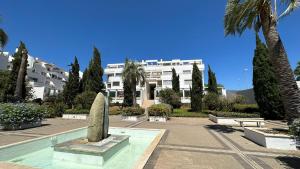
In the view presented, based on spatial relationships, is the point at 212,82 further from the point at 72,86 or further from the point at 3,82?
the point at 3,82

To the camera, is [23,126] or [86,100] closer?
[23,126]

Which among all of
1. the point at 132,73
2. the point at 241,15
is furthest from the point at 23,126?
the point at 132,73

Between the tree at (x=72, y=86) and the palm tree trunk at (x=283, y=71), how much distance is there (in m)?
35.6

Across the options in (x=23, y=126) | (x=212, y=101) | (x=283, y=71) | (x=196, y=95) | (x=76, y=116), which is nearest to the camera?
(x=283, y=71)

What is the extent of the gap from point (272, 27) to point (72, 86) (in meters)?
36.5

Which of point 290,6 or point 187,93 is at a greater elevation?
point 290,6

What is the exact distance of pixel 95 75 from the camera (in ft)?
114

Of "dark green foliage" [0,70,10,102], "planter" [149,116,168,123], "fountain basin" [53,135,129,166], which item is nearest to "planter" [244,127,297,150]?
"fountain basin" [53,135,129,166]

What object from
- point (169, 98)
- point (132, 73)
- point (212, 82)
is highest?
point (132, 73)

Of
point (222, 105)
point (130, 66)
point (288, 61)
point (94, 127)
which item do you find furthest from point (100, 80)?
point (288, 61)

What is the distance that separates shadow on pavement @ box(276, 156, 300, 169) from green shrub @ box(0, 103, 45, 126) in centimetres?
Result: 1634

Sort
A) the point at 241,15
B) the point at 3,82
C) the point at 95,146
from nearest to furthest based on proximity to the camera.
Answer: the point at 95,146, the point at 241,15, the point at 3,82

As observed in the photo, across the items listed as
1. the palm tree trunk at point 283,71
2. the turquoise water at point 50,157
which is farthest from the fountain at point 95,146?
the palm tree trunk at point 283,71

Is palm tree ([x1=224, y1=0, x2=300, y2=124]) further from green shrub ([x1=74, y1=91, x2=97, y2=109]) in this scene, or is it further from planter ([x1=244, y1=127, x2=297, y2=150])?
green shrub ([x1=74, y1=91, x2=97, y2=109])
